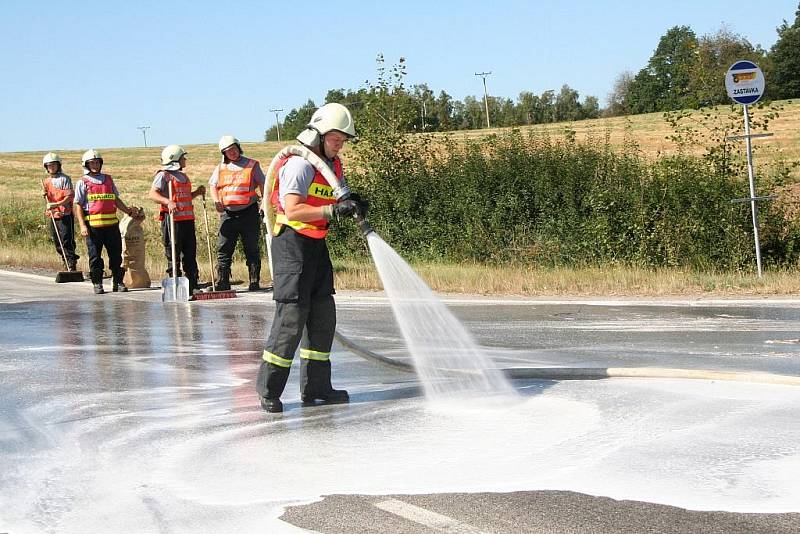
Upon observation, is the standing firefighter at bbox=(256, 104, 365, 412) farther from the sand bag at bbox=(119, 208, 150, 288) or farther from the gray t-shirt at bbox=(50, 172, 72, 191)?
the gray t-shirt at bbox=(50, 172, 72, 191)

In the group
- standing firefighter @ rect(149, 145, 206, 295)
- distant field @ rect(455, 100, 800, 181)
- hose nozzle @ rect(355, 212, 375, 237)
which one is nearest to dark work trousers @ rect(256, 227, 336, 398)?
hose nozzle @ rect(355, 212, 375, 237)

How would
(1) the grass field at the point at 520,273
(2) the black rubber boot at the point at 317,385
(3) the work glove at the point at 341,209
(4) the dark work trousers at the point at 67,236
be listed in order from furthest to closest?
(4) the dark work trousers at the point at 67,236, (1) the grass field at the point at 520,273, (2) the black rubber boot at the point at 317,385, (3) the work glove at the point at 341,209

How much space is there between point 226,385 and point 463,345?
6.86 feet

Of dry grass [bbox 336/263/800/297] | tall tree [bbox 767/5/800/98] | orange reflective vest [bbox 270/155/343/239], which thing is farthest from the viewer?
tall tree [bbox 767/5/800/98]

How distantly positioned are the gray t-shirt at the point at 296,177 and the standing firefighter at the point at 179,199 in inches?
336

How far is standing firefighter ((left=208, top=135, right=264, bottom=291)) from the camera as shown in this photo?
605 inches

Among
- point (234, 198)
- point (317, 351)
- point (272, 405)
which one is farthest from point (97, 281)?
point (272, 405)

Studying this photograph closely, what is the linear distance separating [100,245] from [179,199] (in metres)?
1.53

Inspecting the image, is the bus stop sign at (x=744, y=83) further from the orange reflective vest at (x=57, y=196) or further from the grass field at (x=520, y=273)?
the orange reflective vest at (x=57, y=196)

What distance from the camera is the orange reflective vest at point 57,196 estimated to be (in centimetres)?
1861

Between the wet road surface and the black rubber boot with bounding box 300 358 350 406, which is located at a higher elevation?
the black rubber boot with bounding box 300 358 350 406

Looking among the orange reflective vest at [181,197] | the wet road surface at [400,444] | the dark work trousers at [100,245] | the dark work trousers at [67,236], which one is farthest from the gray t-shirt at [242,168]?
the wet road surface at [400,444]

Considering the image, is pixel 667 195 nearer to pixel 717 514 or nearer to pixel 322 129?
pixel 322 129

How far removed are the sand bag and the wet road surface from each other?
20.7 ft
